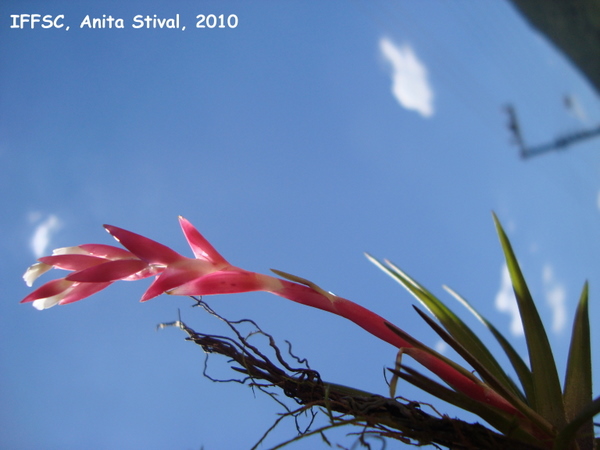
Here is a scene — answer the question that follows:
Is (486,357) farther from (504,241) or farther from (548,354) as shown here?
(504,241)

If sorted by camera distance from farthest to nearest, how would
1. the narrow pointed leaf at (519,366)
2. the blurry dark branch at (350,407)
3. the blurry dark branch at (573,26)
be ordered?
1. the blurry dark branch at (573,26)
2. the narrow pointed leaf at (519,366)
3. the blurry dark branch at (350,407)

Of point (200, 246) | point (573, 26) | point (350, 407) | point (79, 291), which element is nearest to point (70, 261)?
point (79, 291)

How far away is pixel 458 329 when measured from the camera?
69 centimetres

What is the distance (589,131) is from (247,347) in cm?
526

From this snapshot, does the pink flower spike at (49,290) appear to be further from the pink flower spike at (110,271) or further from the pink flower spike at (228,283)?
the pink flower spike at (228,283)

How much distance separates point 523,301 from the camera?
2.19 ft

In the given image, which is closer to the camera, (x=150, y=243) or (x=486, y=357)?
(x=150, y=243)

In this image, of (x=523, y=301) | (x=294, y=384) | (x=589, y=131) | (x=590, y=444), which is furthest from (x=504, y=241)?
(x=589, y=131)

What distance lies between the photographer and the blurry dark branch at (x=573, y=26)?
3066 mm

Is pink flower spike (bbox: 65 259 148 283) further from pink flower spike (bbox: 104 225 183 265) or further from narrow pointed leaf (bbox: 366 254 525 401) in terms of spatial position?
narrow pointed leaf (bbox: 366 254 525 401)

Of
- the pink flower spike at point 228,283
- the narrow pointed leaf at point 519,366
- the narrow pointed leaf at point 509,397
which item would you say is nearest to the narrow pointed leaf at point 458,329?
the narrow pointed leaf at point 519,366

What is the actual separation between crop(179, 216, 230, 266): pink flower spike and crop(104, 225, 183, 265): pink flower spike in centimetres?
4

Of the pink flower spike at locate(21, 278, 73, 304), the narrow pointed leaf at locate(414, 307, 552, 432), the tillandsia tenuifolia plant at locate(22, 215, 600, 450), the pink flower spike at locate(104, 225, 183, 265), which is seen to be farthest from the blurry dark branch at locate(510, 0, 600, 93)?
the pink flower spike at locate(21, 278, 73, 304)

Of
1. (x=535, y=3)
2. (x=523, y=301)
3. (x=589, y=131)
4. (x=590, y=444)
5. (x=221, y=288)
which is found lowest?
(x=589, y=131)
